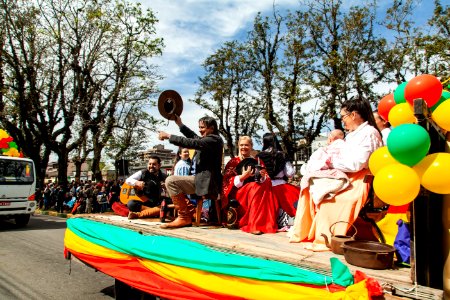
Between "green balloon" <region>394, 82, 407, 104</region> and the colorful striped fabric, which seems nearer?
the colorful striped fabric

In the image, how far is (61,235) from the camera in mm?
9000

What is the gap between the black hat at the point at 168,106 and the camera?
4.09 meters

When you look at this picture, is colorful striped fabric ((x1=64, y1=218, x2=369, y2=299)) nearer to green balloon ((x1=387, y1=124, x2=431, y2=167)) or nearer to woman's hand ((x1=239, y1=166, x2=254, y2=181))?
green balloon ((x1=387, y1=124, x2=431, y2=167))

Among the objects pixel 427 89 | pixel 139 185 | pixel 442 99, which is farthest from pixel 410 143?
pixel 139 185

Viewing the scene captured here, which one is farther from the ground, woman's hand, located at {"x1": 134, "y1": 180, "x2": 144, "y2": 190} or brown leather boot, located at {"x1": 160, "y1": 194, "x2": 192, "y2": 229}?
woman's hand, located at {"x1": 134, "y1": 180, "x2": 144, "y2": 190}

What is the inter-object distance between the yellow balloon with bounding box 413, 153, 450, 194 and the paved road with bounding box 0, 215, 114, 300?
398 centimetres

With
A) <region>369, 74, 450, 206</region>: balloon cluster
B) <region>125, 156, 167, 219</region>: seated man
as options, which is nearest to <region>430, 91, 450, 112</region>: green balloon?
<region>369, 74, 450, 206</region>: balloon cluster

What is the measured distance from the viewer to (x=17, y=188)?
33.3 ft

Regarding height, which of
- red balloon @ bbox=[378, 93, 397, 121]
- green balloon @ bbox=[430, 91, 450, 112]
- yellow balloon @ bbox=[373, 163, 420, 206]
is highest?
red balloon @ bbox=[378, 93, 397, 121]

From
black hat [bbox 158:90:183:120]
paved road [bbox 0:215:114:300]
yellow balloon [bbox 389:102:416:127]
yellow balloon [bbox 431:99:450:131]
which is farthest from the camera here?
paved road [bbox 0:215:114:300]

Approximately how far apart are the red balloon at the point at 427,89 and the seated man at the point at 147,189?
3.43 metres

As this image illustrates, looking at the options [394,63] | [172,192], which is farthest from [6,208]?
[394,63]

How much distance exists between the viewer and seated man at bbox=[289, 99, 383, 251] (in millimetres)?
2568

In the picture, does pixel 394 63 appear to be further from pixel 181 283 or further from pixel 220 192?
pixel 181 283
